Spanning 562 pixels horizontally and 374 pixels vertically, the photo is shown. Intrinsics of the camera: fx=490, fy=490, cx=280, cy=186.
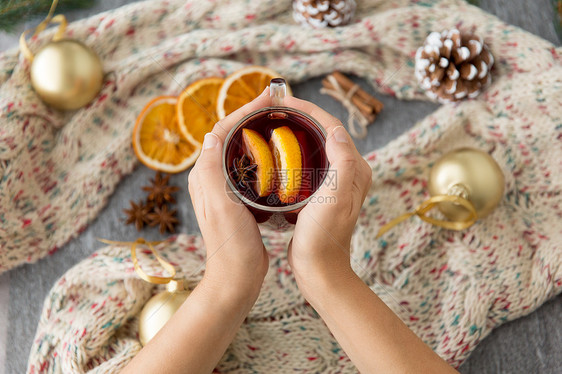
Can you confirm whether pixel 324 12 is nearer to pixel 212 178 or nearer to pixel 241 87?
pixel 241 87

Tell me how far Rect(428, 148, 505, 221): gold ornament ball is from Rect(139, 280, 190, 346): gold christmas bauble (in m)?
0.68

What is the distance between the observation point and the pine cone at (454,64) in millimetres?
1256

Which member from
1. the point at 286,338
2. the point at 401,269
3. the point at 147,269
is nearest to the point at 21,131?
the point at 147,269

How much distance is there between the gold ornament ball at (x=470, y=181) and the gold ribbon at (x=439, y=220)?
0.02 m

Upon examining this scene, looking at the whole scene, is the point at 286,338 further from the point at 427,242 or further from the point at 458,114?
the point at 458,114

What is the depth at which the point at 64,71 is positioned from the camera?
127cm

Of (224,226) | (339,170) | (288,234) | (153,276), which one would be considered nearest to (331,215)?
(339,170)

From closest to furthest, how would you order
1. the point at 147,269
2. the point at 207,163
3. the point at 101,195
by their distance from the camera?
the point at 207,163, the point at 147,269, the point at 101,195

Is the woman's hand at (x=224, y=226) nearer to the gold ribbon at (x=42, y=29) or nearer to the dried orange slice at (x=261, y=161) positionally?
the dried orange slice at (x=261, y=161)

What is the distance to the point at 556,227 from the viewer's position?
1.26 metres

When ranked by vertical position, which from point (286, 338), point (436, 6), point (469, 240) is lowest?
point (286, 338)

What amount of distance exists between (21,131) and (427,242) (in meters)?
1.10

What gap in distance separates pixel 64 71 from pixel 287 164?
78 cm

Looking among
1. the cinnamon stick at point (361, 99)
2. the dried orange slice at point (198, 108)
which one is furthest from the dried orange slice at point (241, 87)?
the cinnamon stick at point (361, 99)
